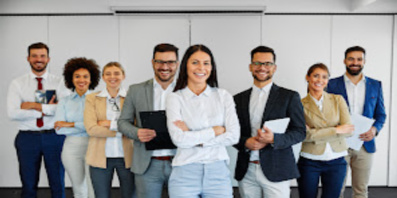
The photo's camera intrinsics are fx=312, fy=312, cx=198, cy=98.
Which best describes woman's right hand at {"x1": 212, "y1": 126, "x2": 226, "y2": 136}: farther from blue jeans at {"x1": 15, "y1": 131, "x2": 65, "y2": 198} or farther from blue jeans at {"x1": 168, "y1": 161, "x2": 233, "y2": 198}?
blue jeans at {"x1": 15, "y1": 131, "x2": 65, "y2": 198}

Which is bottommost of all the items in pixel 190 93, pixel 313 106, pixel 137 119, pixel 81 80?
pixel 137 119

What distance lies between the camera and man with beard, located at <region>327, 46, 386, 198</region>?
3420 millimetres

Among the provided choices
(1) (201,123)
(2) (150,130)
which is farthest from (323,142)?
(2) (150,130)

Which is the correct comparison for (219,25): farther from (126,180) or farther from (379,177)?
(379,177)

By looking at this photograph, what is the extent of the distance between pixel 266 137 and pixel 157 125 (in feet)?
2.63

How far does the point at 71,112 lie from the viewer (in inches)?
132

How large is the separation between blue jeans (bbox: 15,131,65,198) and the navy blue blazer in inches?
126

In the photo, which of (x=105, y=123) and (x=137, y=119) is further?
(x=105, y=123)

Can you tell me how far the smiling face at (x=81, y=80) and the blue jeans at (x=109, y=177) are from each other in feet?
3.18

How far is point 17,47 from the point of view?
195 inches

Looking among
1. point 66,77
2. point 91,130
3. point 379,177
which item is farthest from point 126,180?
point 379,177

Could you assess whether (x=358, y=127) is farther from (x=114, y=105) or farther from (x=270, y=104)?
(x=114, y=105)

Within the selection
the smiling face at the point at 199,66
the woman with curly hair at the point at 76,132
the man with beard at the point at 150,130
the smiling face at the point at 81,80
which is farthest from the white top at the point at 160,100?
the smiling face at the point at 81,80

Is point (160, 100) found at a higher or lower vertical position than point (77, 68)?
lower
